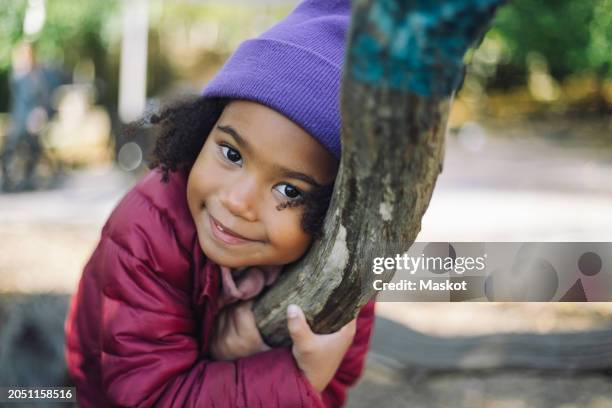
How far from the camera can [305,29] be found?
38.2 inches

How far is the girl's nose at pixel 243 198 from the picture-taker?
87 centimetres

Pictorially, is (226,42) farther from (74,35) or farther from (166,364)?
(166,364)

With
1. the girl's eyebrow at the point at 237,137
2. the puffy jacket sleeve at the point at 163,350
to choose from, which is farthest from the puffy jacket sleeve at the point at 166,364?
the girl's eyebrow at the point at 237,137

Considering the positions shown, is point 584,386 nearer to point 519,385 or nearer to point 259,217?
point 519,385

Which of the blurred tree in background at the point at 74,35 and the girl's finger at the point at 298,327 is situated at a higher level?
the blurred tree in background at the point at 74,35

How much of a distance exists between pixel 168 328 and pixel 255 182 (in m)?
0.25

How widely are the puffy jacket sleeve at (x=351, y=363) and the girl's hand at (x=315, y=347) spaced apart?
0.18 metres

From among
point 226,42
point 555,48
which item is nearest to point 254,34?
point 555,48

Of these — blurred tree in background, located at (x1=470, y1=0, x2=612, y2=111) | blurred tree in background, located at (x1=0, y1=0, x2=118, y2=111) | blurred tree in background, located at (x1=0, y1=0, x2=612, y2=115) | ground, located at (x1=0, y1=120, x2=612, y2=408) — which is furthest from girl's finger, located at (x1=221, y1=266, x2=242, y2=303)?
blurred tree in background, located at (x1=0, y1=0, x2=118, y2=111)

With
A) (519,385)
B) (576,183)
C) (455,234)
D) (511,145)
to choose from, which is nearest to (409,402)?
(519,385)

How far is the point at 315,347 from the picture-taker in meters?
0.96

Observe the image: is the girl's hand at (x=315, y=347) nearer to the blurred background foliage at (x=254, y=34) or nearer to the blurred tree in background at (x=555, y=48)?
the blurred background foliage at (x=254, y=34)

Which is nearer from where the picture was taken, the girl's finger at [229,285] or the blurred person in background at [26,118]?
the girl's finger at [229,285]

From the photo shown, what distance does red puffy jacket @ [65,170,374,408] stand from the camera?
3.12 ft
